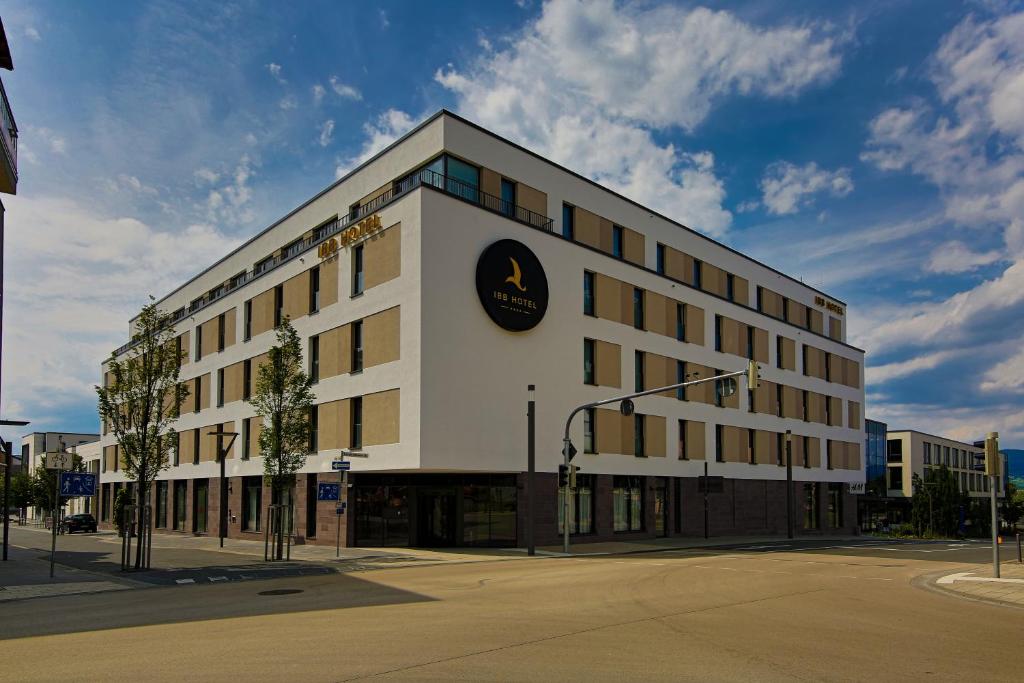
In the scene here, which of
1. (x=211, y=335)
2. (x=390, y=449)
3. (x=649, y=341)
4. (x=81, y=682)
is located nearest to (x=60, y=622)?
(x=81, y=682)

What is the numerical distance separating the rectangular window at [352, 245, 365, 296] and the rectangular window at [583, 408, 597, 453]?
1168 cm

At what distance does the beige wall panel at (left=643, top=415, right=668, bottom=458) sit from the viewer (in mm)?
42000

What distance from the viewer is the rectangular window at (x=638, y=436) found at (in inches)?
1628

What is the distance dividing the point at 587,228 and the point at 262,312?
17.6m

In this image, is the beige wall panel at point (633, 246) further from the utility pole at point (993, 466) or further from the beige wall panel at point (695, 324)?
the utility pole at point (993, 466)

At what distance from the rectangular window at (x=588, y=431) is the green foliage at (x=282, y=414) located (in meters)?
14.3

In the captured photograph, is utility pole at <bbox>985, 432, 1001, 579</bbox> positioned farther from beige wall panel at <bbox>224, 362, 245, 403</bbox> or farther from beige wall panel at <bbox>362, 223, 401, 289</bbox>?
beige wall panel at <bbox>224, 362, 245, 403</bbox>

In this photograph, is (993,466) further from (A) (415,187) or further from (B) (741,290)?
(B) (741,290)

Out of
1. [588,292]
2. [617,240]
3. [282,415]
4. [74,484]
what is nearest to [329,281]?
[282,415]

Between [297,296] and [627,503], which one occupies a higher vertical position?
[297,296]

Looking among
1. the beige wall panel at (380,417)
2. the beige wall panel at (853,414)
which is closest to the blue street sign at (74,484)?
the beige wall panel at (380,417)

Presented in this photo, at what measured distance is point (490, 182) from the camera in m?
35.8

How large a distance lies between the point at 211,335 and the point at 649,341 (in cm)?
2640

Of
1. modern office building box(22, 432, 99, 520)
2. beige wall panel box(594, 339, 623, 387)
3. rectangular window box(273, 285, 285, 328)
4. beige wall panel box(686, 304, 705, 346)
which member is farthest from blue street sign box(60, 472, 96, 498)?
modern office building box(22, 432, 99, 520)
